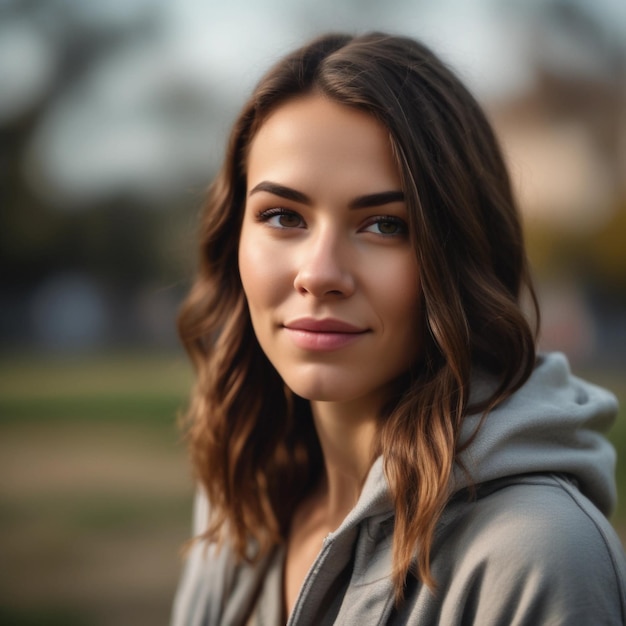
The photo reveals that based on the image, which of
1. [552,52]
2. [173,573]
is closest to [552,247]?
[552,52]

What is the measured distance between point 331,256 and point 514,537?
778 millimetres

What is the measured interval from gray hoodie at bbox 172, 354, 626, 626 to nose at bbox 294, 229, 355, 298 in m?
0.45

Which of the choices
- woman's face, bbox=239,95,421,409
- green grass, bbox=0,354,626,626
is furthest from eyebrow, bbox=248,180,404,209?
green grass, bbox=0,354,626,626

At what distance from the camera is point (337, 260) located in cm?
195

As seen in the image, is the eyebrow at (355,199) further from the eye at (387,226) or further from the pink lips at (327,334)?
the pink lips at (327,334)

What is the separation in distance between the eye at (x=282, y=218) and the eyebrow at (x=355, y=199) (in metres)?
0.06

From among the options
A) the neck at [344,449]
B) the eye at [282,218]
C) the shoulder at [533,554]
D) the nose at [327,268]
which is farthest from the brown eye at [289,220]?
the shoulder at [533,554]

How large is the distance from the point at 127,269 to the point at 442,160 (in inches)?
1274

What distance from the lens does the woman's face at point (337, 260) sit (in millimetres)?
1959

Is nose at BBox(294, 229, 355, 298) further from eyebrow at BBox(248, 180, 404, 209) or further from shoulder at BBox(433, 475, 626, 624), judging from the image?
shoulder at BBox(433, 475, 626, 624)

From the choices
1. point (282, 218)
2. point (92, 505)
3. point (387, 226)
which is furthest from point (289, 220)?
point (92, 505)

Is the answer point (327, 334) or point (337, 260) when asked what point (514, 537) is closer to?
point (327, 334)

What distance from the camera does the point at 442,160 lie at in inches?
79.7

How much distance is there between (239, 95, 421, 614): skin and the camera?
196cm
